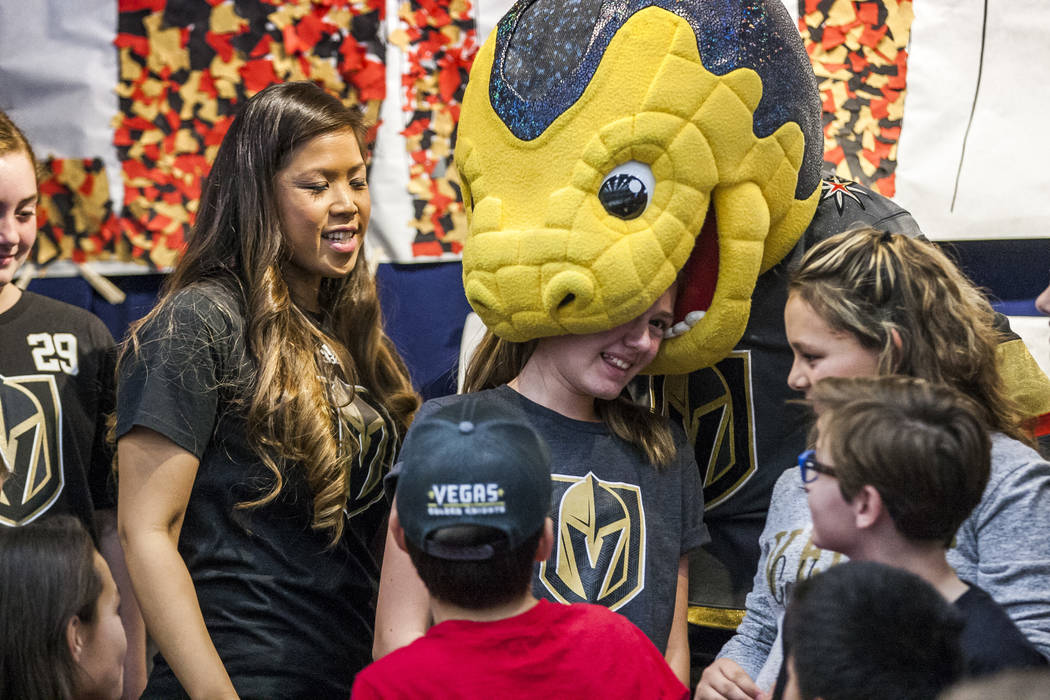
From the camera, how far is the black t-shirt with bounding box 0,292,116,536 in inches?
84.3

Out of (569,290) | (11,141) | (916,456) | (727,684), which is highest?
(11,141)

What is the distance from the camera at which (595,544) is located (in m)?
1.67

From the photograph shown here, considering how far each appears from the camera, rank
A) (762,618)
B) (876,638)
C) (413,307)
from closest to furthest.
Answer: (876,638)
(762,618)
(413,307)

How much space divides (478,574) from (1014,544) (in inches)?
29.3

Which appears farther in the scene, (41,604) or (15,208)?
(15,208)

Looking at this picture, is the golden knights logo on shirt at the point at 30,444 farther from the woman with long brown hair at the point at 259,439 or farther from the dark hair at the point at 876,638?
the dark hair at the point at 876,638

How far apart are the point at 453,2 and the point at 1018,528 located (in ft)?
6.67

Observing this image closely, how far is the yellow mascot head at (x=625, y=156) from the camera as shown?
5.28 ft

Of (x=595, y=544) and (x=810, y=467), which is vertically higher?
(x=810, y=467)

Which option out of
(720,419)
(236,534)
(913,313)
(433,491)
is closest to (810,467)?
(913,313)

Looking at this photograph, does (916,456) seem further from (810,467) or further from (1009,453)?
(1009,453)

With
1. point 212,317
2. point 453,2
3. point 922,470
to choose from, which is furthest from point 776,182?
point 453,2

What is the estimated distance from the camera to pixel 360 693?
1.24 m

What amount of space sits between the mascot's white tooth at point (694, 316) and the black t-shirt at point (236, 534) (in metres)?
0.65
